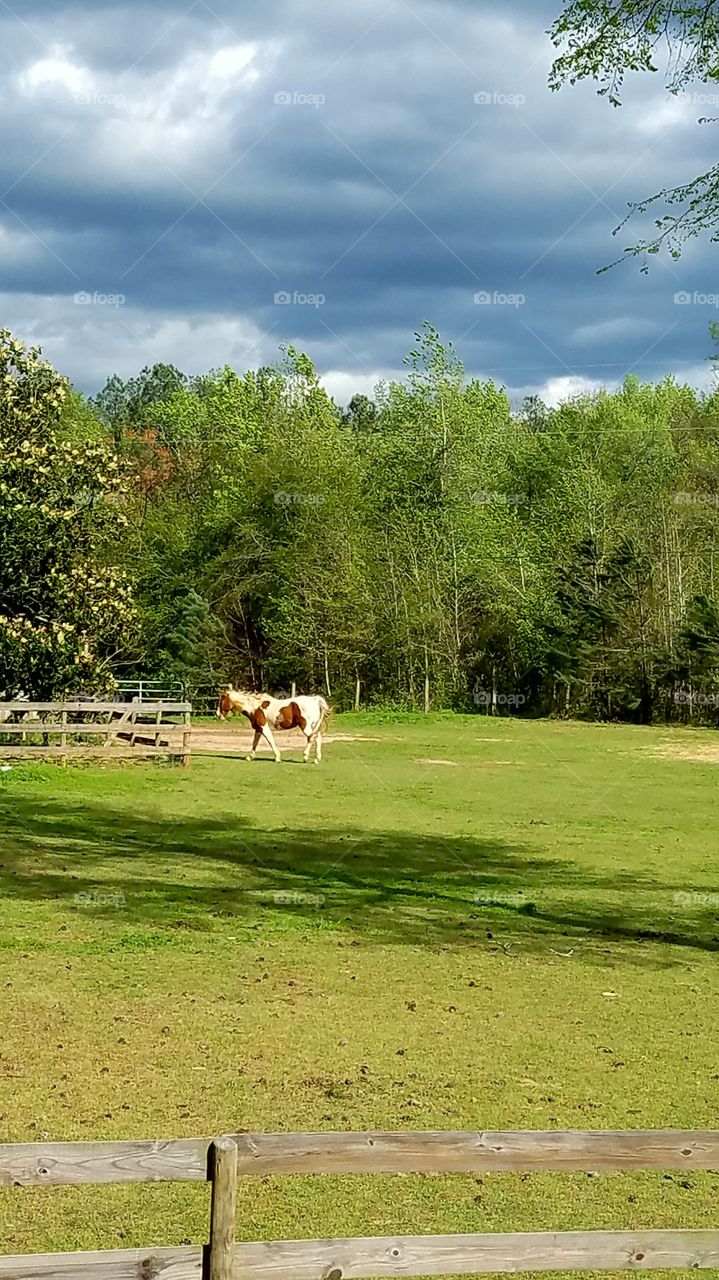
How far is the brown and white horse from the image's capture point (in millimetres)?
30609

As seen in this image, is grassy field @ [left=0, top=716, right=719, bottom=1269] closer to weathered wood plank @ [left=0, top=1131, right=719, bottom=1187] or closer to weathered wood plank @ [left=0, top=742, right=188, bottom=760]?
weathered wood plank @ [left=0, top=1131, right=719, bottom=1187]

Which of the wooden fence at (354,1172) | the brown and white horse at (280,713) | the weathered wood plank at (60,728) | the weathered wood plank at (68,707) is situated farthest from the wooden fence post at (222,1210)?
the brown and white horse at (280,713)

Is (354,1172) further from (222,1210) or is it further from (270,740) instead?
(270,740)

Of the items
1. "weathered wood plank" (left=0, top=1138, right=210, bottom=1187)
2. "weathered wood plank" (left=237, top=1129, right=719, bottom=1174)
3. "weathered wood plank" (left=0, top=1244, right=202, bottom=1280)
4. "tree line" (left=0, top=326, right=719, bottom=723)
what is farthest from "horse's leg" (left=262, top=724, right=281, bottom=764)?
"weathered wood plank" (left=0, top=1244, right=202, bottom=1280)

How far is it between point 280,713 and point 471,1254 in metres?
27.1

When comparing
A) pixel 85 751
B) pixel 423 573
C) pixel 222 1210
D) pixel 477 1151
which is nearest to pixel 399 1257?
pixel 477 1151

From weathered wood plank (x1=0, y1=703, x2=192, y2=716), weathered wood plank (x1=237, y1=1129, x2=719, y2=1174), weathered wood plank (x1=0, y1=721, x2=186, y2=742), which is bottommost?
weathered wood plank (x1=237, y1=1129, x2=719, y2=1174)

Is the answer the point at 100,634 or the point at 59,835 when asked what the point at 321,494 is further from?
the point at 59,835

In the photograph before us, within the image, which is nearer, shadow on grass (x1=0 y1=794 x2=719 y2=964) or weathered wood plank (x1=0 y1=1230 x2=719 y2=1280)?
weathered wood plank (x1=0 y1=1230 x2=719 y2=1280)

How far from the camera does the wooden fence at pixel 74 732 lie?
27.6 metres

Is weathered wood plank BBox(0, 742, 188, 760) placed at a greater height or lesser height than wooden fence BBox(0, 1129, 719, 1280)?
greater

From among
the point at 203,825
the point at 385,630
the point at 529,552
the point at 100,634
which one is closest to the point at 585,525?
the point at 529,552

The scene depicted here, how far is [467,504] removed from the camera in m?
52.3

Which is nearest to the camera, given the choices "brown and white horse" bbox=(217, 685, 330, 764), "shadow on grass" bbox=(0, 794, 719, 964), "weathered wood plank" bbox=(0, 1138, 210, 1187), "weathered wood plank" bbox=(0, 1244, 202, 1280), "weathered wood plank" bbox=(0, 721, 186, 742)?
"weathered wood plank" bbox=(0, 1244, 202, 1280)
